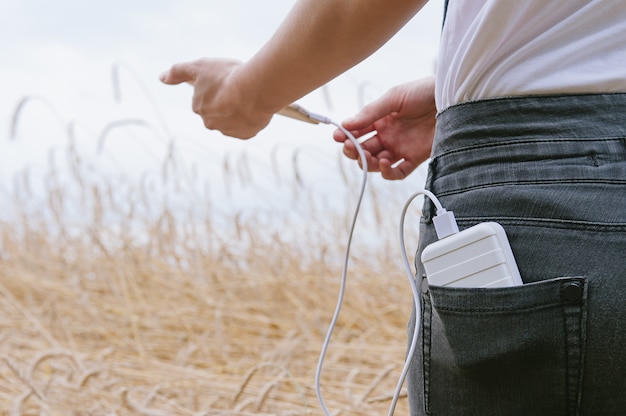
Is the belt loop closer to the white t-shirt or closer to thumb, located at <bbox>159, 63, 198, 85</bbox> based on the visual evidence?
the white t-shirt

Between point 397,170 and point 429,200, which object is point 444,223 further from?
point 397,170

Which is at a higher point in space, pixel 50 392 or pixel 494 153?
pixel 494 153

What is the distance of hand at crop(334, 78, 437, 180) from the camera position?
2.77 feet

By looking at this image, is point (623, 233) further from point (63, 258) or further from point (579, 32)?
point (63, 258)

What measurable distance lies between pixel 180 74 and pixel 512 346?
43cm

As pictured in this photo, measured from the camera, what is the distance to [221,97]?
74 centimetres

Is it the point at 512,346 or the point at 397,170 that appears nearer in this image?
the point at 512,346

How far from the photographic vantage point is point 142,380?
1736mm

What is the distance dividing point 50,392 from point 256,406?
45cm

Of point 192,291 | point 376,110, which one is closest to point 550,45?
point 376,110

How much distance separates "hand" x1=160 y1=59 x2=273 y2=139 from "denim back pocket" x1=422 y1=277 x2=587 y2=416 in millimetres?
259

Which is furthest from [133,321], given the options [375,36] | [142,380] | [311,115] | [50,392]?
[375,36]

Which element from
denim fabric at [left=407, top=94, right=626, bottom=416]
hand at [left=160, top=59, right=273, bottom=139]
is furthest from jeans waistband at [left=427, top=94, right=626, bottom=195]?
hand at [left=160, top=59, right=273, bottom=139]

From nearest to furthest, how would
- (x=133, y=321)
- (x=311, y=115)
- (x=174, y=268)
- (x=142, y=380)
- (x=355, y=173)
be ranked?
(x=311, y=115) → (x=142, y=380) → (x=133, y=321) → (x=355, y=173) → (x=174, y=268)
